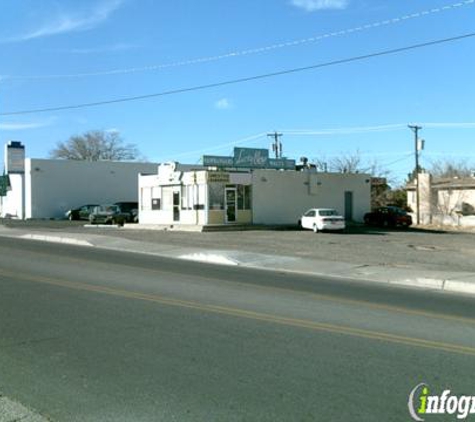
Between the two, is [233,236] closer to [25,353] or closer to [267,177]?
[267,177]

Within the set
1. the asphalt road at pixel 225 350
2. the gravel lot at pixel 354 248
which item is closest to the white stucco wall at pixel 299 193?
the gravel lot at pixel 354 248

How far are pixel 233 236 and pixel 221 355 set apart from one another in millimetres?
24885

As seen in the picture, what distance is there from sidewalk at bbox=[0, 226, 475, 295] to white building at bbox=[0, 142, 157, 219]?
2737cm

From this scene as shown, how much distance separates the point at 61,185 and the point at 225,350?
51.5 m

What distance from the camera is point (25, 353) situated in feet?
24.2

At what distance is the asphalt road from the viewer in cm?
556

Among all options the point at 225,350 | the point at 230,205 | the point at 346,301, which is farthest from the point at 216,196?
the point at 225,350

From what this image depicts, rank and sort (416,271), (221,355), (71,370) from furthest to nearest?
(416,271)
(221,355)
(71,370)

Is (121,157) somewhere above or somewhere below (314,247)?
above

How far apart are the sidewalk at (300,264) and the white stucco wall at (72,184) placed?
27.4 m

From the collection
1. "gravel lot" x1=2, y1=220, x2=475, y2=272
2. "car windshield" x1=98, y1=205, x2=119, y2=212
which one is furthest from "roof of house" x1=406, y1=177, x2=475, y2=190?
"gravel lot" x1=2, y1=220, x2=475, y2=272

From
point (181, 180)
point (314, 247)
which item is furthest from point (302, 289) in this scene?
point (181, 180)

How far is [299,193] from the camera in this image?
44.6 metres

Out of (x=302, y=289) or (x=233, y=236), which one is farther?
(x=233, y=236)
